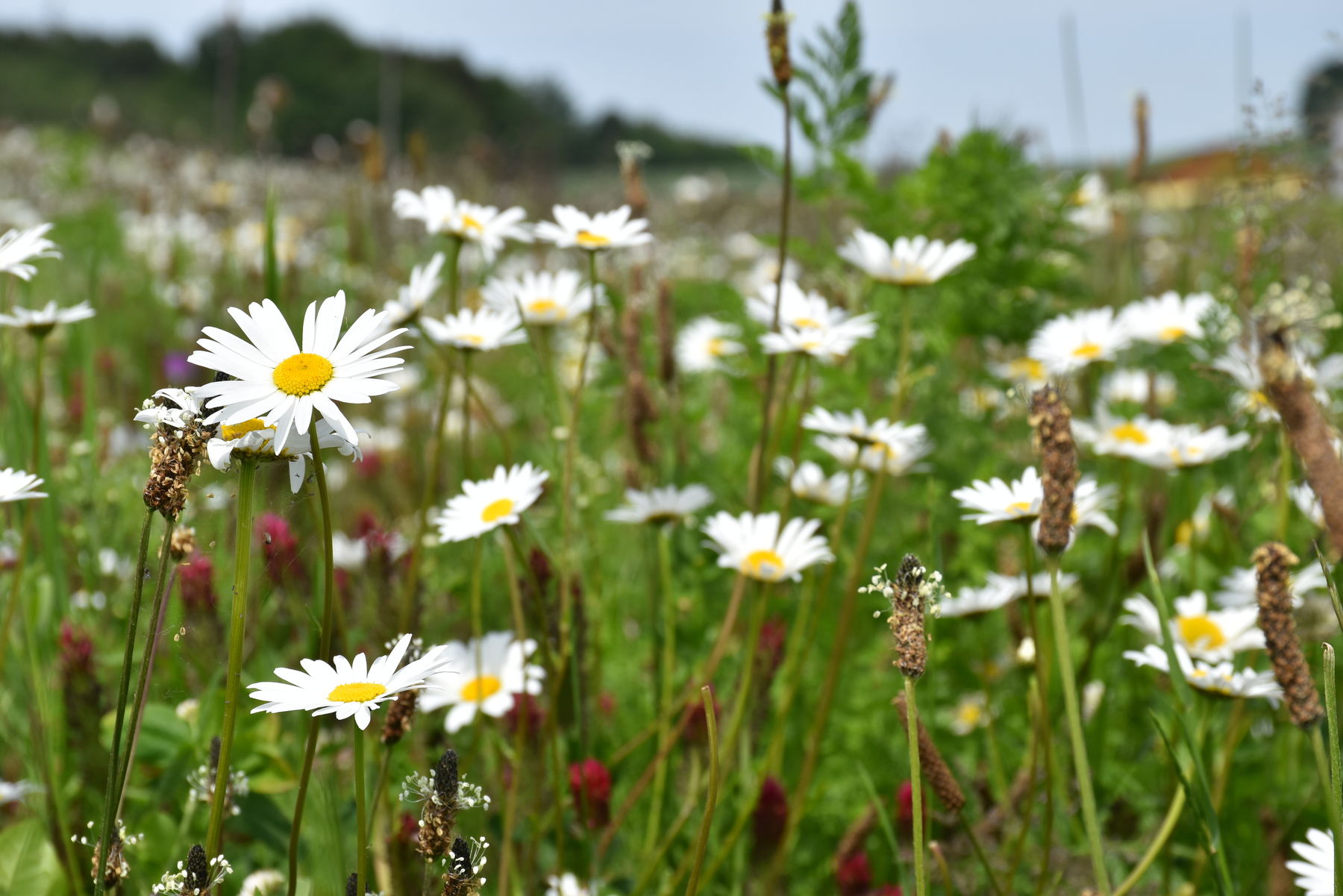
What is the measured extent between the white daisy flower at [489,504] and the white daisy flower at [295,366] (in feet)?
1.22

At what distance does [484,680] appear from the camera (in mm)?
1392

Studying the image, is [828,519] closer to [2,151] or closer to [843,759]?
[843,759]

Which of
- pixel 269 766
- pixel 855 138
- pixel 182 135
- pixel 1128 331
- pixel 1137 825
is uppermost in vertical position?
pixel 182 135

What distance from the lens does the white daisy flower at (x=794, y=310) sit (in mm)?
1655

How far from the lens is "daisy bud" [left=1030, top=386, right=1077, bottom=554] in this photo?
911mm

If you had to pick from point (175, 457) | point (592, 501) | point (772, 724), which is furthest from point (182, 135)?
point (175, 457)

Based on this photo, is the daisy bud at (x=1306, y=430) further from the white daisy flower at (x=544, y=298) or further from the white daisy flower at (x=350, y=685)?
the white daisy flower at (x=544, y=298)

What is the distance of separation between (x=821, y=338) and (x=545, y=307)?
1.61ft

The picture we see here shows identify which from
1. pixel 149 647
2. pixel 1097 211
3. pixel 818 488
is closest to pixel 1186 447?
pixel 818 488

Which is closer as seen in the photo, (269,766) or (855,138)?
(269,766)

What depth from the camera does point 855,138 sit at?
189cm

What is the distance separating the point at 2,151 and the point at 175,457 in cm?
992

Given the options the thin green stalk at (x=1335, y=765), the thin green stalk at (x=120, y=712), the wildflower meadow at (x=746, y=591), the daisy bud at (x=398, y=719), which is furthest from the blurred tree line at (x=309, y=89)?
the thin green stalk at (x=1335, y=765)

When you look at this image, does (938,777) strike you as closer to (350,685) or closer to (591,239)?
(350,685)
